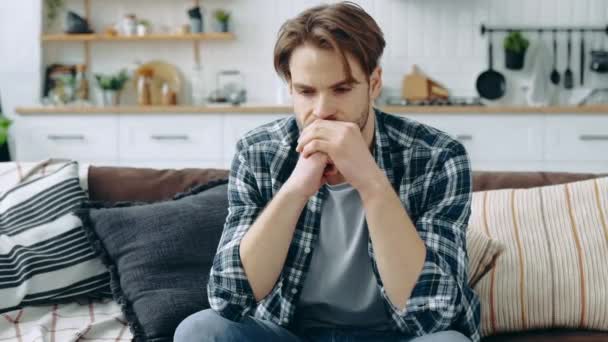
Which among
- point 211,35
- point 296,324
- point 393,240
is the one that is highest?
point 211,35

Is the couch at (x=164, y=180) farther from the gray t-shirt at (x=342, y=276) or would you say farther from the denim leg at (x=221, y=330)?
the denim leg at (x=221, y=330)

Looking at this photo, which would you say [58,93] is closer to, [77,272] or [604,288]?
[77,272]

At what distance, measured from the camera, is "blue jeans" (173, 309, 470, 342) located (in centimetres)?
151

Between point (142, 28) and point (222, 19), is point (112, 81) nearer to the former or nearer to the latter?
point (142, 28)

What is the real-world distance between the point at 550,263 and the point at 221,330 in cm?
82

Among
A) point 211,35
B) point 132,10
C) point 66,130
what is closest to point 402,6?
point 211,35

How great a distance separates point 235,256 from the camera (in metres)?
1.61

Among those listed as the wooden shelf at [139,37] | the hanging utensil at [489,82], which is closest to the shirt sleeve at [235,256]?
the wooden shelf at [139,37]

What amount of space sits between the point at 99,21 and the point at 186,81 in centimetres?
66

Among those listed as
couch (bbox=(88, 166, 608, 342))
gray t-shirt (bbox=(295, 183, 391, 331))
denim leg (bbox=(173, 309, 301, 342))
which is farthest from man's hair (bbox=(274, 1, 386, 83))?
couch (bbox=(88, 166, 608, 342))

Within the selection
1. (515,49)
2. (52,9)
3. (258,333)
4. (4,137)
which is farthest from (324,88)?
(52,9)

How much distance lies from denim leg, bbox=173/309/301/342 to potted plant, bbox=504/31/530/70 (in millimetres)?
3551

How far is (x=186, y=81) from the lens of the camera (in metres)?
5.07

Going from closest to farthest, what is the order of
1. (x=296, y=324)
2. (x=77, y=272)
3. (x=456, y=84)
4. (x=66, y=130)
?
(x=296, y=324)
(x=77, y=272)
(x=66, y=130)
(x=456, y=84)
